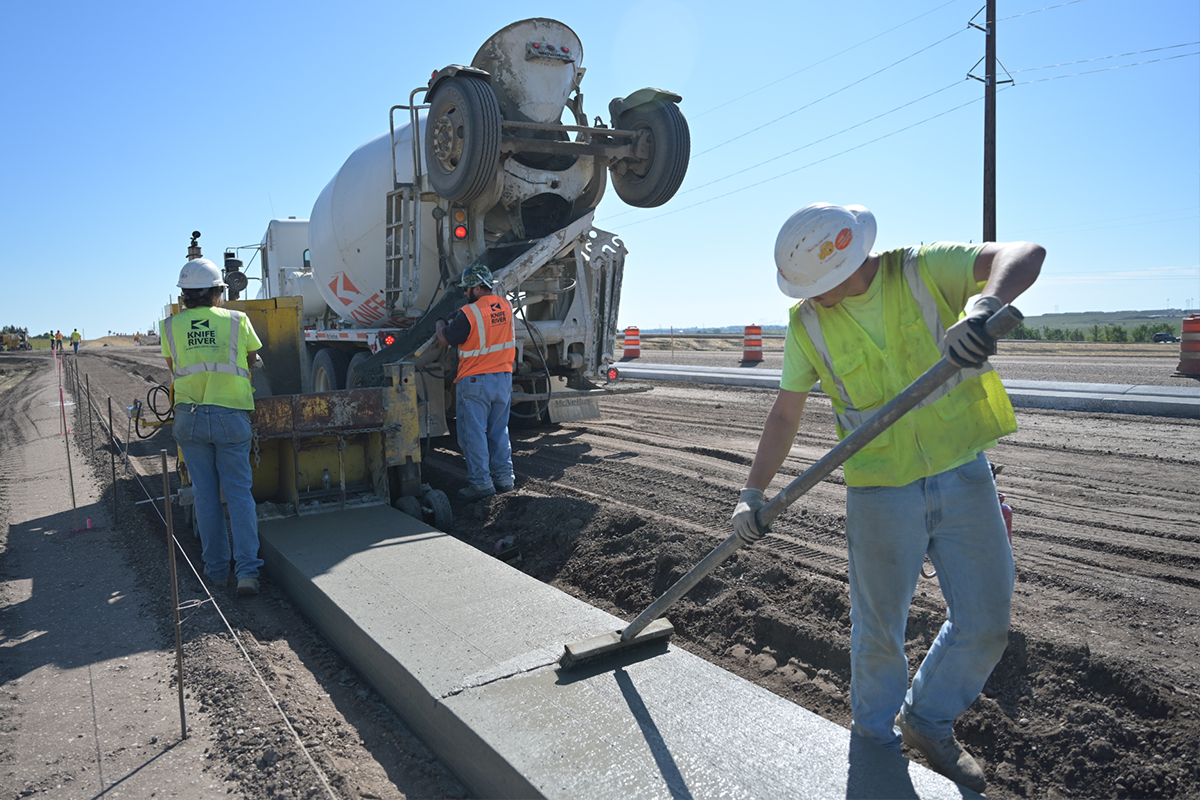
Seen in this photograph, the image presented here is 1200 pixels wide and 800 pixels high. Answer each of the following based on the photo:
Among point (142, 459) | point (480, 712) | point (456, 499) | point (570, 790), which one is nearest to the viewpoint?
point (570, 790)

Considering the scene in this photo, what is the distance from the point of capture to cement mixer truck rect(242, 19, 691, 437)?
7.86 meters

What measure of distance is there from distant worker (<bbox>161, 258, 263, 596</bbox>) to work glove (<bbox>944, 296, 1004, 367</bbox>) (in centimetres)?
420

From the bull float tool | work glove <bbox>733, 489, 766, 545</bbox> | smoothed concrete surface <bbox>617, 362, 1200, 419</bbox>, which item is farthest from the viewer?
smoothed concrete surface <bbox>617, 362, 1200, 419</bbox>

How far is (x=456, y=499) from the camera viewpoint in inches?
282

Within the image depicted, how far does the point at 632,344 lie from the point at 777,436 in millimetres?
21510

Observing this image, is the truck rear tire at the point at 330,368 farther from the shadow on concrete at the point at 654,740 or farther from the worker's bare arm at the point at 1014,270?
the worker's bare arm at the point at 1014,270

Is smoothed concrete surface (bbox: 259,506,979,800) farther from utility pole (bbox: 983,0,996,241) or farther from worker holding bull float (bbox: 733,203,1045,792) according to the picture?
utility pole (bbox: 983,0,996,241)

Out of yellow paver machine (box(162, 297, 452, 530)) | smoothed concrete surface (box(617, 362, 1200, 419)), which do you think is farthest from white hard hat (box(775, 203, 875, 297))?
smoothed concrete surface (box(617, 362, 1200, 419))

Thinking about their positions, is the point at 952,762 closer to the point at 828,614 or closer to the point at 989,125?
the point at 828,614

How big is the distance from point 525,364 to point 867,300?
6740 millimetres

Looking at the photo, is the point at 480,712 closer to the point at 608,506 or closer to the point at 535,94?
the point at 608,506

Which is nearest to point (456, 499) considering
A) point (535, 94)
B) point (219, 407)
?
point (219, 407)

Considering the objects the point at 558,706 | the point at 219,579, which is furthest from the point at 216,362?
the point at 558,706

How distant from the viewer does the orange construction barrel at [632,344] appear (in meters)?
23.0
